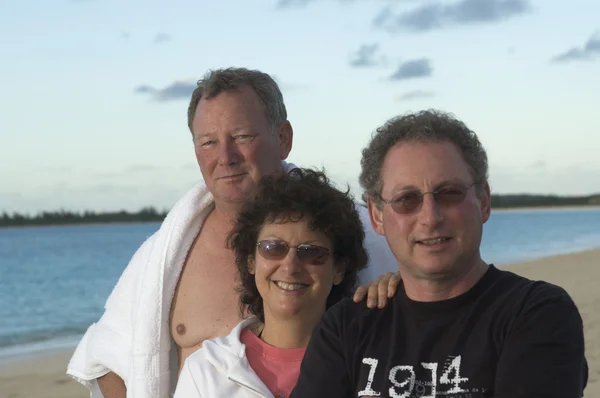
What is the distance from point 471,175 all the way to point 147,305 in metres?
2.01

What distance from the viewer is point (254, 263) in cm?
338

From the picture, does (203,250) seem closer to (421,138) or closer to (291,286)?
(291,286)

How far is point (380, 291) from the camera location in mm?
2609

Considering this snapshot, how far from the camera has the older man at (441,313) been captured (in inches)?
88.7

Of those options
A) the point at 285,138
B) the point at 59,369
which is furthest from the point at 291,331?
the point at 59,369

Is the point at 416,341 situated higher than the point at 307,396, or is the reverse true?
the point at 416,341

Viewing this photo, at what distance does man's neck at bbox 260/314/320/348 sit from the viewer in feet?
10.4

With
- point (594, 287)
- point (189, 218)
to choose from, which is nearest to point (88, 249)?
point (594, 287)

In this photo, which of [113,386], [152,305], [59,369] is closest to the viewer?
[152,305]

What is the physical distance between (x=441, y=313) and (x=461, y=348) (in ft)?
0.42

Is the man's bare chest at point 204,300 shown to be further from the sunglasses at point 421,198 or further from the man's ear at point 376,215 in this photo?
the sunglasses at point 421,198

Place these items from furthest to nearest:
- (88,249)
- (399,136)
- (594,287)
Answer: (88,249) < (594,287) < (399,136)

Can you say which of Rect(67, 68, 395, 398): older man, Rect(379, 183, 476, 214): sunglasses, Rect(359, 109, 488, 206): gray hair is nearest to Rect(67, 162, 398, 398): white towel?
Rect(67, 68, 395, 398): older man

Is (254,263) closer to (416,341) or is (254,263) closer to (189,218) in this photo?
(189,218)
